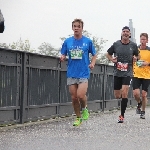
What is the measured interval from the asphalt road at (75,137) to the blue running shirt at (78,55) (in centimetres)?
95

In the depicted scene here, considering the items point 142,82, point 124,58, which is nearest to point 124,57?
point 124,58

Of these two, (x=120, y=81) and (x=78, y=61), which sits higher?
(x=78, y=61)

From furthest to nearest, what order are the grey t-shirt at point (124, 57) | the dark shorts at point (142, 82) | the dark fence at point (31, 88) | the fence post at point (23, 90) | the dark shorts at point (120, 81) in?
the dark shorts at point (142, 82), the dark shorts at point (120, 81), the grey t-shirt at point (124, 57), the fence post at point (23, 90), the dark fence at point (31, 88)

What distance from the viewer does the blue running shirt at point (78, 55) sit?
925 centimetres

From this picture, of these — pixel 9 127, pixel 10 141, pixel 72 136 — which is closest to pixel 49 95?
pixel 9 127

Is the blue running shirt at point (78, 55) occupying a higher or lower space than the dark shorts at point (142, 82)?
higher

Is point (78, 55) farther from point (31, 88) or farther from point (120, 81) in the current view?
point (120, 81)

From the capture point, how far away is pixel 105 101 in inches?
575

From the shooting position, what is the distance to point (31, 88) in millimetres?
9648

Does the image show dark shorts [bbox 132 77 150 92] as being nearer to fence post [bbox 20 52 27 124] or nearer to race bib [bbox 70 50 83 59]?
race bib [bbox 70 50 83 59]

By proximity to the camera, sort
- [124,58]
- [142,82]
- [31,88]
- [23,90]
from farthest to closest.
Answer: [142,82]
[124,58]
[31,88]
[23,90]

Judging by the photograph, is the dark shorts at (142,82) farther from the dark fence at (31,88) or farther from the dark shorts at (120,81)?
the dark fence at (31,88)

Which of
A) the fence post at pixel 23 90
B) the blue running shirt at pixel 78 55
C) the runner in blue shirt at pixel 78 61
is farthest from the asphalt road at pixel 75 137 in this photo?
the blue running shirt at pixel 78 55

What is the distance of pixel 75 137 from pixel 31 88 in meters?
2.56
